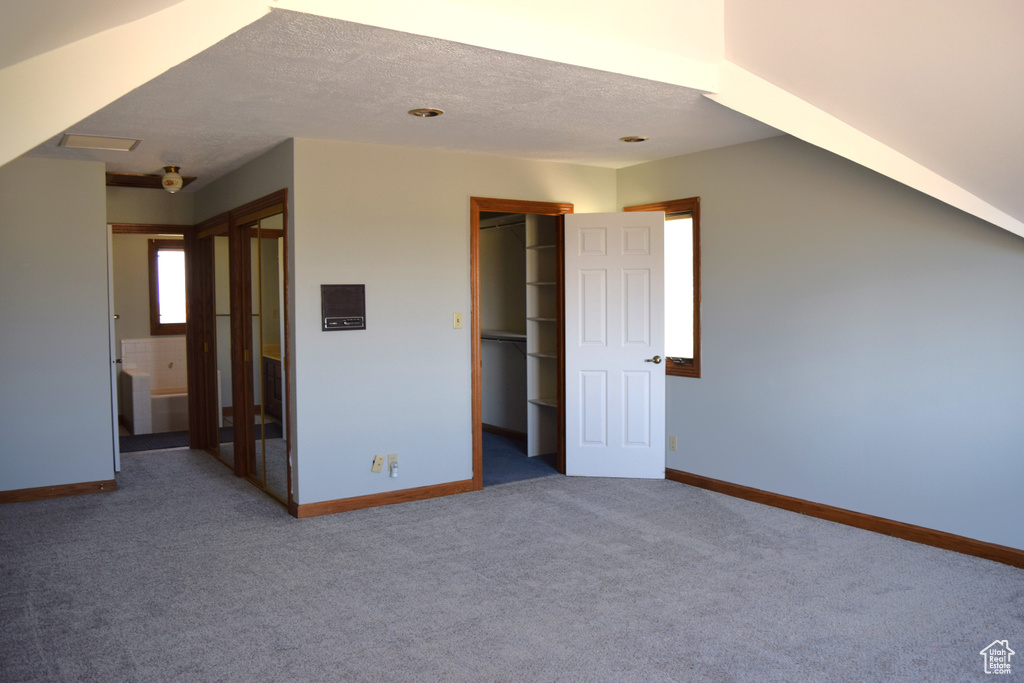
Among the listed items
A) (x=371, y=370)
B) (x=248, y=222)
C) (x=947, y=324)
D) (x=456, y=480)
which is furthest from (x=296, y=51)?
(x=947, y=324)

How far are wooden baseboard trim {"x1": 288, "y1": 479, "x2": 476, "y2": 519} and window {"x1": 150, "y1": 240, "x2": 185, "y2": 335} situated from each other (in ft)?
15.6

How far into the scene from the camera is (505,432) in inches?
283

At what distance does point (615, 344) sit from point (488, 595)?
2.59m

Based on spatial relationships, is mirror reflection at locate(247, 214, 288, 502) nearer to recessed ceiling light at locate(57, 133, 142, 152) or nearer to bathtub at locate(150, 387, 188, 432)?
recessed ceiling light at locate(57, 133, 142, 152)

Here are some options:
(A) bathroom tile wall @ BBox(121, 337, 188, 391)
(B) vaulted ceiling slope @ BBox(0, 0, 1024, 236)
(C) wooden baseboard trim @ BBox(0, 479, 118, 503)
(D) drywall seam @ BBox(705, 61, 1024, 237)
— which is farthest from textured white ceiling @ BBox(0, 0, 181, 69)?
(A) bathroom tile wall @ BBox(121, 337, 188, 391)

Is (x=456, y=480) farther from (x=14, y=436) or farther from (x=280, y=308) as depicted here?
(x=14, y=436)

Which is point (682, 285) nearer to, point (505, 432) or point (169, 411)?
point (505, 432)

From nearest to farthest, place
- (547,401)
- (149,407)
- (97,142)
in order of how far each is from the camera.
A: (97,142)
(547,401)
(149,407)

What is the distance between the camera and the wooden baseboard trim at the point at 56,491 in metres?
5.05

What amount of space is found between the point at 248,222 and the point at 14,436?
212 centimetres

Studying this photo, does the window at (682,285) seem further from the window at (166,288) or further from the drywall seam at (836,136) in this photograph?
the window at (166,288)

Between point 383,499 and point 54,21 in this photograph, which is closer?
point 54,21

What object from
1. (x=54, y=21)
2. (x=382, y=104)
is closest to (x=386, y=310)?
(x=382, y=104)

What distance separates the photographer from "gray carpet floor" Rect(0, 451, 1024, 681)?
2.80 meters
